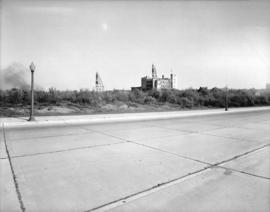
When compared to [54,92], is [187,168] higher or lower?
lower

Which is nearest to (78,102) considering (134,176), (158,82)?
(134,176)

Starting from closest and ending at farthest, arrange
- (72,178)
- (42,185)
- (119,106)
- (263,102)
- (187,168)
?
(42,185)
(72,178)
(187,168)
(119,106)
(263,102)

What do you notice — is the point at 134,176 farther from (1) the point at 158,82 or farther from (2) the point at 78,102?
(1) the point at 158,82

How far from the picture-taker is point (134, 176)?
4.61 meters

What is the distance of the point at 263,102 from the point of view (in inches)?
1889

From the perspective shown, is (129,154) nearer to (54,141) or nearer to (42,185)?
(42,185)

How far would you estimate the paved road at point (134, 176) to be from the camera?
135 inches

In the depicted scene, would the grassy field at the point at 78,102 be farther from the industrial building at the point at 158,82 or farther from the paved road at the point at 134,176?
the industrial building at the point at 158,82

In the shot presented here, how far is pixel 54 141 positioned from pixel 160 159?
4.27m

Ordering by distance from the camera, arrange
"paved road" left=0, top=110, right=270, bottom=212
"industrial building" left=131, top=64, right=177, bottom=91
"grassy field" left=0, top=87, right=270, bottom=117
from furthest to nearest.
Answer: "industrial building" left=131, top=64, right=177, bottom=91, "grassy field" left=0, top=87, right=270, bottom=117, "paved road" left=0, top=110, right=270, bottom=212

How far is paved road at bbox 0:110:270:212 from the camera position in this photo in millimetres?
3430

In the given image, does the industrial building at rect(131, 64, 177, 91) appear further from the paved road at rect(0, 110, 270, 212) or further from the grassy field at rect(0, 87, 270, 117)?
the paved road at rect(0, 110, 270, 212)

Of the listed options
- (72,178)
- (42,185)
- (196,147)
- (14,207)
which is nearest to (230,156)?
(196,147)

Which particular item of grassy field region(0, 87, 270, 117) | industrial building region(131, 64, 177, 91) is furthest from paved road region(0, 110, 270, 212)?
industrial building region(131, 64, 177, 91)
